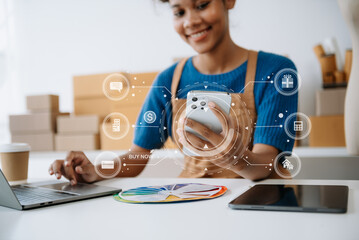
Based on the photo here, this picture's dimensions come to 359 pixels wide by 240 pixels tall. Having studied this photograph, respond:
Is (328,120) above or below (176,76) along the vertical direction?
below

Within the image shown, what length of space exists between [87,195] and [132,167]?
0.18m

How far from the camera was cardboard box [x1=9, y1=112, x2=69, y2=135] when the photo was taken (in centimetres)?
103

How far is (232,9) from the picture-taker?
2.51 feet

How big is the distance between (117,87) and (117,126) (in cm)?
8

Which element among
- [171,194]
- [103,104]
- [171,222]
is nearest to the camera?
[171,222]

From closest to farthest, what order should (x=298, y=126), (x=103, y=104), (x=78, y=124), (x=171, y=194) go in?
1. (x=171, y=194)
2. (x=298, y=126)
3. (x=103, y=104)
4. (x=78, y=124)

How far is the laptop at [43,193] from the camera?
0.49 metres

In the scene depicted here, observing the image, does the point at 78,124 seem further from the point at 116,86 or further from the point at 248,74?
the point at 248,74

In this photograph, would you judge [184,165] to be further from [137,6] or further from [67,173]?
[137,6]

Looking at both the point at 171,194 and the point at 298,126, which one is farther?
the point at 298,126

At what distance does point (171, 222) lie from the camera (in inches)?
15.5

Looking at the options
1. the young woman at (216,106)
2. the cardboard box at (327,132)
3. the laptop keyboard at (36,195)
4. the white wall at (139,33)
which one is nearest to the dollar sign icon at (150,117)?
the young woman at (216,106)

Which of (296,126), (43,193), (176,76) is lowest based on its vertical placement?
(43,193)

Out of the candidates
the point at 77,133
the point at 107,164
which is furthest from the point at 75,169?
the point at 77,133
